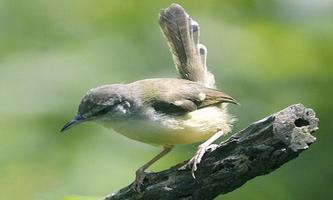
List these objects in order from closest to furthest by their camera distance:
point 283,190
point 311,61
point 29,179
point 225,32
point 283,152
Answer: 1. point 283,152
2. point 283,190
3. point 29,179
4. point 311,61
5. point 225,32

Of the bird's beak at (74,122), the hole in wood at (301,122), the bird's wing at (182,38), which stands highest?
the hole in wood at (301,122)

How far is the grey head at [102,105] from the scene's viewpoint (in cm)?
468

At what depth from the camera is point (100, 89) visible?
15.8ft

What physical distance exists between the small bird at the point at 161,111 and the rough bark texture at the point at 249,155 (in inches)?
19.9

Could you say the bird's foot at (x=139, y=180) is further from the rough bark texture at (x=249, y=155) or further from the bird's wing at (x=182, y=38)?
the bird's wing at (x=182, y=38)

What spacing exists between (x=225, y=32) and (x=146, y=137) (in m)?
1.35

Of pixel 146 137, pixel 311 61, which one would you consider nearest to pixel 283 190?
pixel 146 137

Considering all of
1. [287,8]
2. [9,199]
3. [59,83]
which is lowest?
[9,199]

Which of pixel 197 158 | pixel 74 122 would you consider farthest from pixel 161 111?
pixel 197 158

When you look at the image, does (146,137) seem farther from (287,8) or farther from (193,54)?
(287,8)

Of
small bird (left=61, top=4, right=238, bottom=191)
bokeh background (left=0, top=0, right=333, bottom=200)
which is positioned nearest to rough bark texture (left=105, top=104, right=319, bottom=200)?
small bird (left=61, top=4, right=238, bottom=191)

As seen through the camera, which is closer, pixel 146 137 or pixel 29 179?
pixel 146 137

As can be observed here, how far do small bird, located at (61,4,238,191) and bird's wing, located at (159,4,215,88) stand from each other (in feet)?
0.88

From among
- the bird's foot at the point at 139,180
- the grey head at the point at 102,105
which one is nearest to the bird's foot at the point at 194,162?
the bird's foot at the point at 139,180
